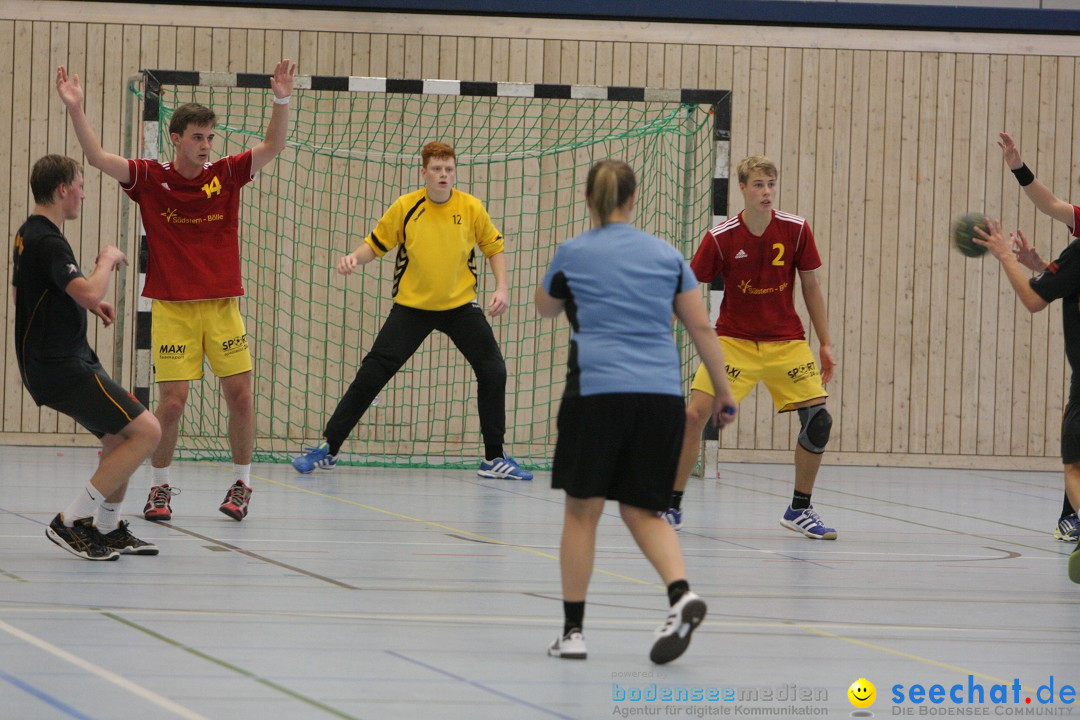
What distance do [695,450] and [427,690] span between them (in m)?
3.63

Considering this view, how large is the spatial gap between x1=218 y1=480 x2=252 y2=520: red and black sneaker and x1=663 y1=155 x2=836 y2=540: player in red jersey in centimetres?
211

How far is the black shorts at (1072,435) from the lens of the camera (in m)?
5.96

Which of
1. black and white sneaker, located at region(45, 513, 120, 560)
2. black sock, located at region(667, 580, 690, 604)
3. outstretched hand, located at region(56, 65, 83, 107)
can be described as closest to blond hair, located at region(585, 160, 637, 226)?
black sock, located at region(667, 580, 690, 604)

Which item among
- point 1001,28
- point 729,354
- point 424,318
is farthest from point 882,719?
point 1001,28

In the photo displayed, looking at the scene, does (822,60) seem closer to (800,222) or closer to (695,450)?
(800,222)

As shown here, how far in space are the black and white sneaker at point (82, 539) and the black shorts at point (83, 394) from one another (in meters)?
0.42

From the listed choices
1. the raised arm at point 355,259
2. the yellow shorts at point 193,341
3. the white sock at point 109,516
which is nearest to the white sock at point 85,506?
the white sock at point 109,516

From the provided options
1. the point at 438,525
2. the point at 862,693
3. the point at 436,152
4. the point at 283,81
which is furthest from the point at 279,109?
the point at 862,693

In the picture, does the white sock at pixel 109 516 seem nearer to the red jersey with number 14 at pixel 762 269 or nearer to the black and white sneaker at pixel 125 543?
the black and white sneaker at pixel 125 543

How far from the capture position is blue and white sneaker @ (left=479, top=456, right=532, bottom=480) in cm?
938

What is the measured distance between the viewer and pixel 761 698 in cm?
345

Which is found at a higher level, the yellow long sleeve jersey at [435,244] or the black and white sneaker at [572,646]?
the yellow long sleeve jersey at [435,244]

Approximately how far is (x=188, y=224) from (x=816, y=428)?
328 cm

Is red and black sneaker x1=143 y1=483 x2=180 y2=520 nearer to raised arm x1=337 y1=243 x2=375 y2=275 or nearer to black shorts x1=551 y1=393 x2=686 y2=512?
raised arm x1=337 y1=243 x2=375 y2=275
